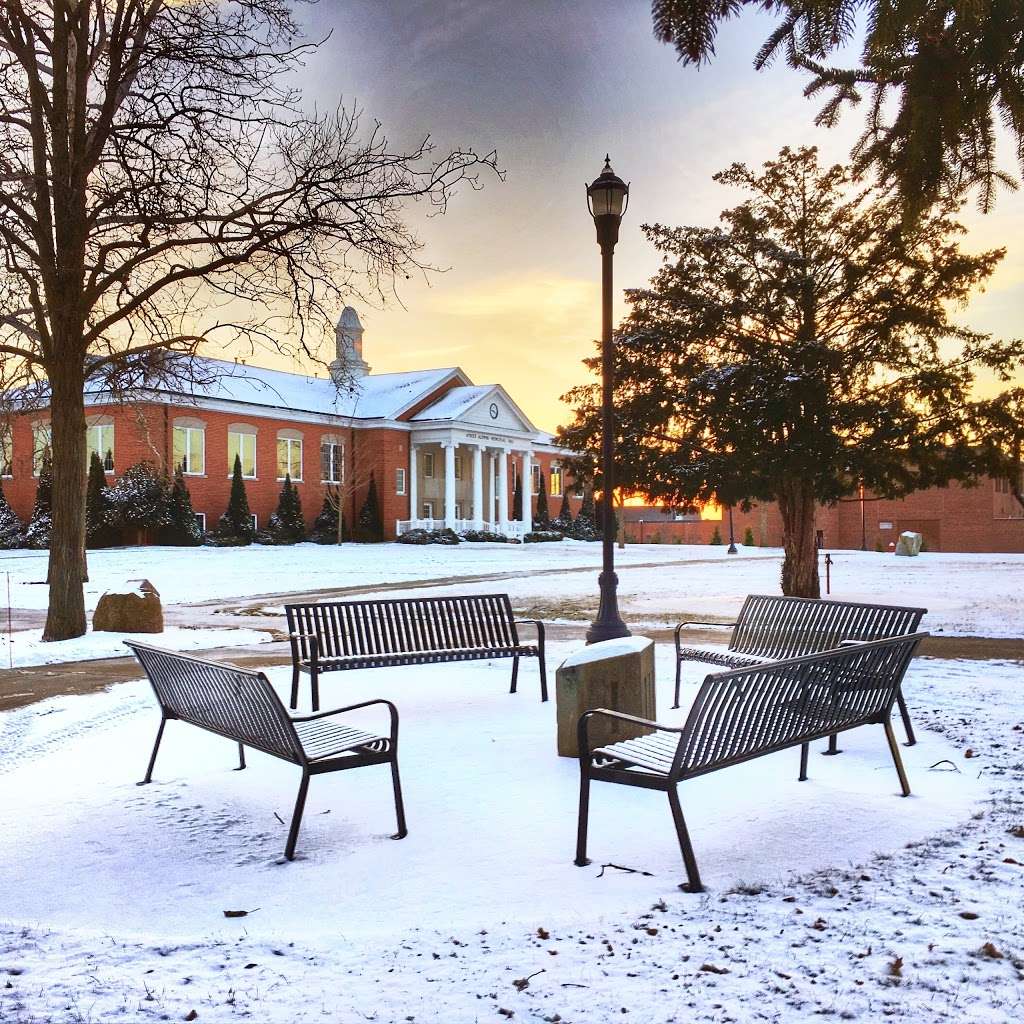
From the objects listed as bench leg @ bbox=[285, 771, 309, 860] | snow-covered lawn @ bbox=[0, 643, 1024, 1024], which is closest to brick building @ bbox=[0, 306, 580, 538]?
snow-covered lawn @ bbox=[0, 643, 1024, 1024]

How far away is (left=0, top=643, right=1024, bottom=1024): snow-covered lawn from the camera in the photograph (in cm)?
323

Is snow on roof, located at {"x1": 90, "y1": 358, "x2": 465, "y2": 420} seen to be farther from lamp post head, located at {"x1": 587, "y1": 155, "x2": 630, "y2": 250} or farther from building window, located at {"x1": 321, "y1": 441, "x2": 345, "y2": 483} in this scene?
lamp post head, located at {"x1": 587, "y1": 155, "x2": 630, "y2": 250}

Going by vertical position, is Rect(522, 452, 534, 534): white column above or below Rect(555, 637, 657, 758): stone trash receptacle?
above

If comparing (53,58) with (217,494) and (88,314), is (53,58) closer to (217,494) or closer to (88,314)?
(88,314)

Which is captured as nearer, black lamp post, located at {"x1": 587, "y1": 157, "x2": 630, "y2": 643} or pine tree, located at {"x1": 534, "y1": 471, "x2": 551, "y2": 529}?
black lamp post, located at {"x1": 587, "y1": 157, "x2": 630, "y2": 643}

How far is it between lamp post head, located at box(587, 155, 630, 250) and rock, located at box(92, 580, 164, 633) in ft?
24.9

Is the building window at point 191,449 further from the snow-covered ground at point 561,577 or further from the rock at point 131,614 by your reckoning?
the rock at point 131,614

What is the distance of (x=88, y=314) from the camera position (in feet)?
41.5

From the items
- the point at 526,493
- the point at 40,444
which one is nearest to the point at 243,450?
the point at 40,444

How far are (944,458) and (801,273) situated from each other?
135 inches

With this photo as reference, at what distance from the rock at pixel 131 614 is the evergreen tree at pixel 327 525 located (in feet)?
98.8

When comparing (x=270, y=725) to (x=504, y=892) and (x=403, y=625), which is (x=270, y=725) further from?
(x=403, y=625)

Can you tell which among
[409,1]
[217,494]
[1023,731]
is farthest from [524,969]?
[217,494]

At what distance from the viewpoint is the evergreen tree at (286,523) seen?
41.3 metres
